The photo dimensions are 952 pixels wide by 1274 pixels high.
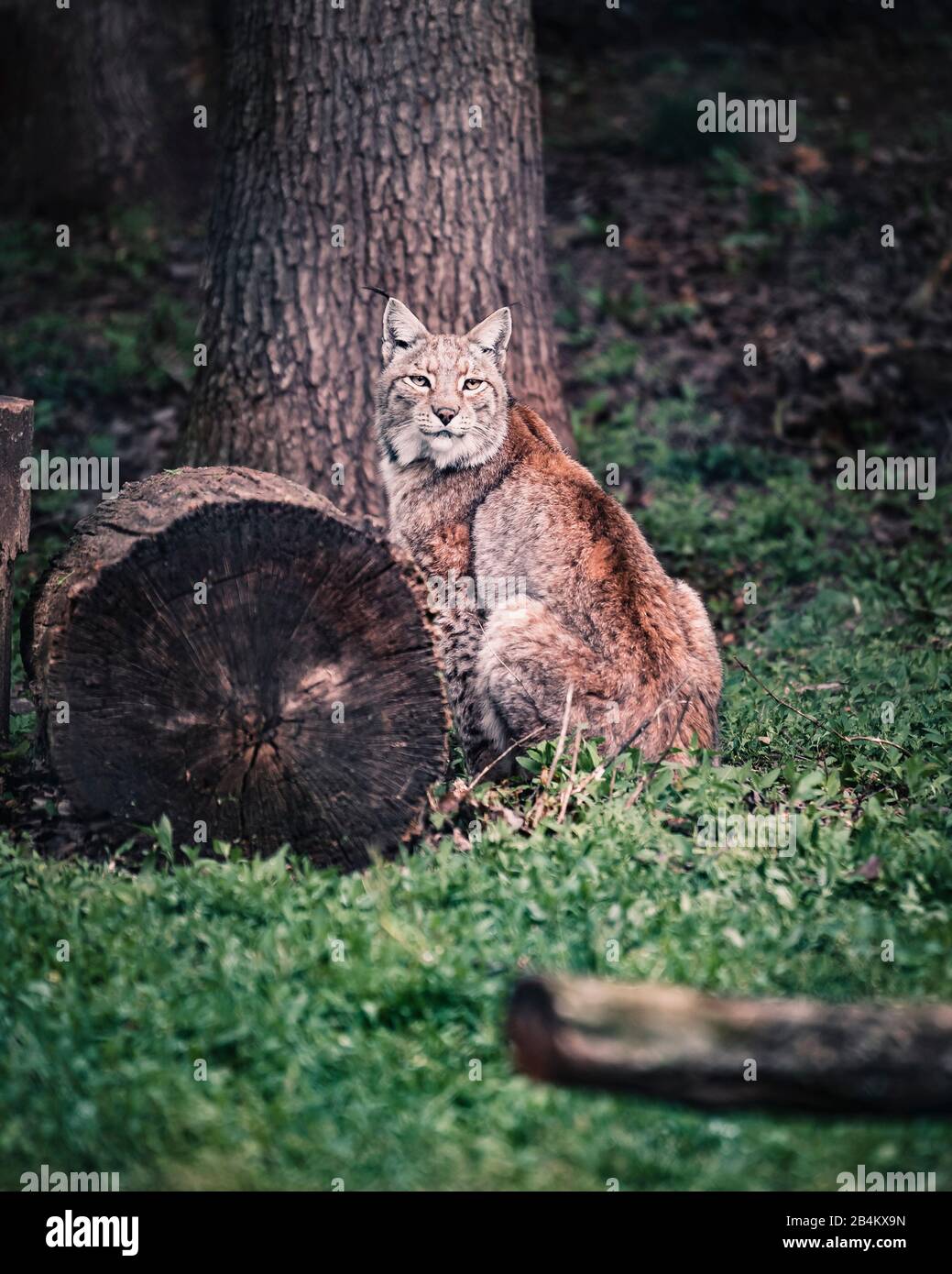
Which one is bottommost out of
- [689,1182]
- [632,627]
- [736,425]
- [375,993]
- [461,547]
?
[689,1182]

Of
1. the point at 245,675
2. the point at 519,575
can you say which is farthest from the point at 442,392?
the point at 245,675

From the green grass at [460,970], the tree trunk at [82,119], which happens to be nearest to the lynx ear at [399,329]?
the green grass at [460,970]

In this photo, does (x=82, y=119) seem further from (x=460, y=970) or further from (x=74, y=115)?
(x=460, y=970)

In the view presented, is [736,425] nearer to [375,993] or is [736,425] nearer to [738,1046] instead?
[375,993]

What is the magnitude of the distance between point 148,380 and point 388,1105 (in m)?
7.10

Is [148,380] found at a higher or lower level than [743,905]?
higher

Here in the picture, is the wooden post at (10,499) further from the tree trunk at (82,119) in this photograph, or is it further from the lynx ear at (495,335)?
the tree trunk at (82,119)

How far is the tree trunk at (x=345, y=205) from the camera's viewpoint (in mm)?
6523

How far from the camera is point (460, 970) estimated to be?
371 centimetres

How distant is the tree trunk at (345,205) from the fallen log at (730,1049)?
4.37 meters

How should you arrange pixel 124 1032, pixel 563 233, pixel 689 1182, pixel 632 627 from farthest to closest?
1. pixel 563 233
2. pixel 632 627
3. pixel 124 1032
4. pixel 689 1182

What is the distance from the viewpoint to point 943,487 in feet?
27.2

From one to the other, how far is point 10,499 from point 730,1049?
362cm

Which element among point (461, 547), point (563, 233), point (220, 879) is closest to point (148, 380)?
point (563, 233)
